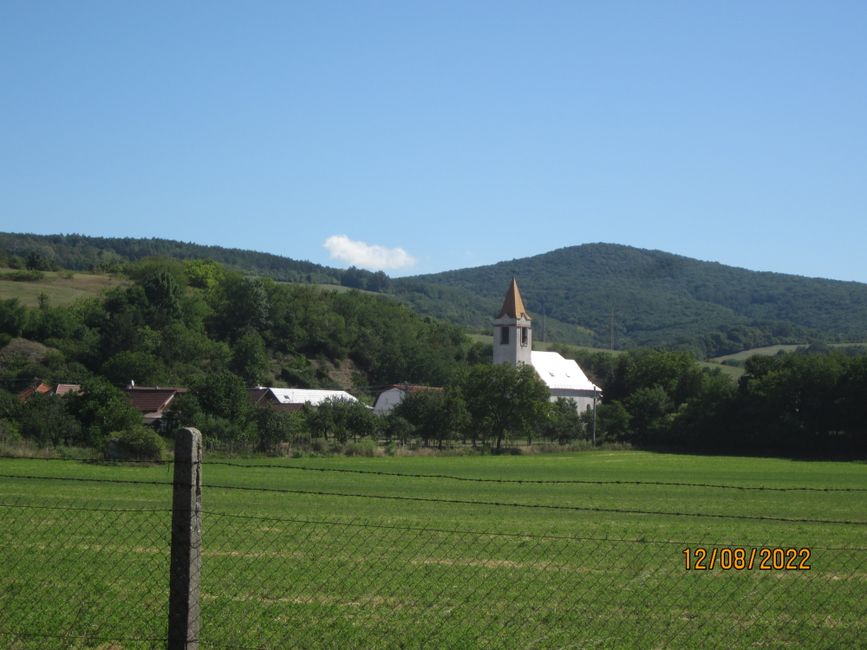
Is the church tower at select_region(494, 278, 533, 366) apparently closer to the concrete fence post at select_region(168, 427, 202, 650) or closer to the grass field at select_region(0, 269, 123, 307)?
the grass field at select_region(0, 269, 123, 307)

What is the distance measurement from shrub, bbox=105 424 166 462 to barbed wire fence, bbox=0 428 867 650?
28.2 m

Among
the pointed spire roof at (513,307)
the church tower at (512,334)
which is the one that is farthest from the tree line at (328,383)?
the pointed spire roof at (513,307)

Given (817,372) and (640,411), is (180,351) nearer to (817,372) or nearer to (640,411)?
(640,411)

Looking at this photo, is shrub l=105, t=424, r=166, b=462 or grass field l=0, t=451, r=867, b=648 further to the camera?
shrub l=105, t=424, r=166, b=462

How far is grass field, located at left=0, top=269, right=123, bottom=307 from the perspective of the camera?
4716 inches

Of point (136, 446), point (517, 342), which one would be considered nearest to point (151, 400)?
point (136, 446)

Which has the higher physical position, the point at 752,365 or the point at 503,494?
the point at 752,365

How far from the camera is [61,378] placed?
8669 centimetres

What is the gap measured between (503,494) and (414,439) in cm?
4967

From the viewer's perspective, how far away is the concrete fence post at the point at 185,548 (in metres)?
7.01

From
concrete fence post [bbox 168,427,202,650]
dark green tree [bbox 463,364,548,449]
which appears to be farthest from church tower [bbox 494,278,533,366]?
concrete fence post [bbox 168,427,202,650]

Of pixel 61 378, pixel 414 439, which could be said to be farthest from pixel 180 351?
pixel 414 439

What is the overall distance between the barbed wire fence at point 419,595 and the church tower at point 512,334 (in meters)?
92.0

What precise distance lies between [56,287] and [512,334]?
62.2 m
